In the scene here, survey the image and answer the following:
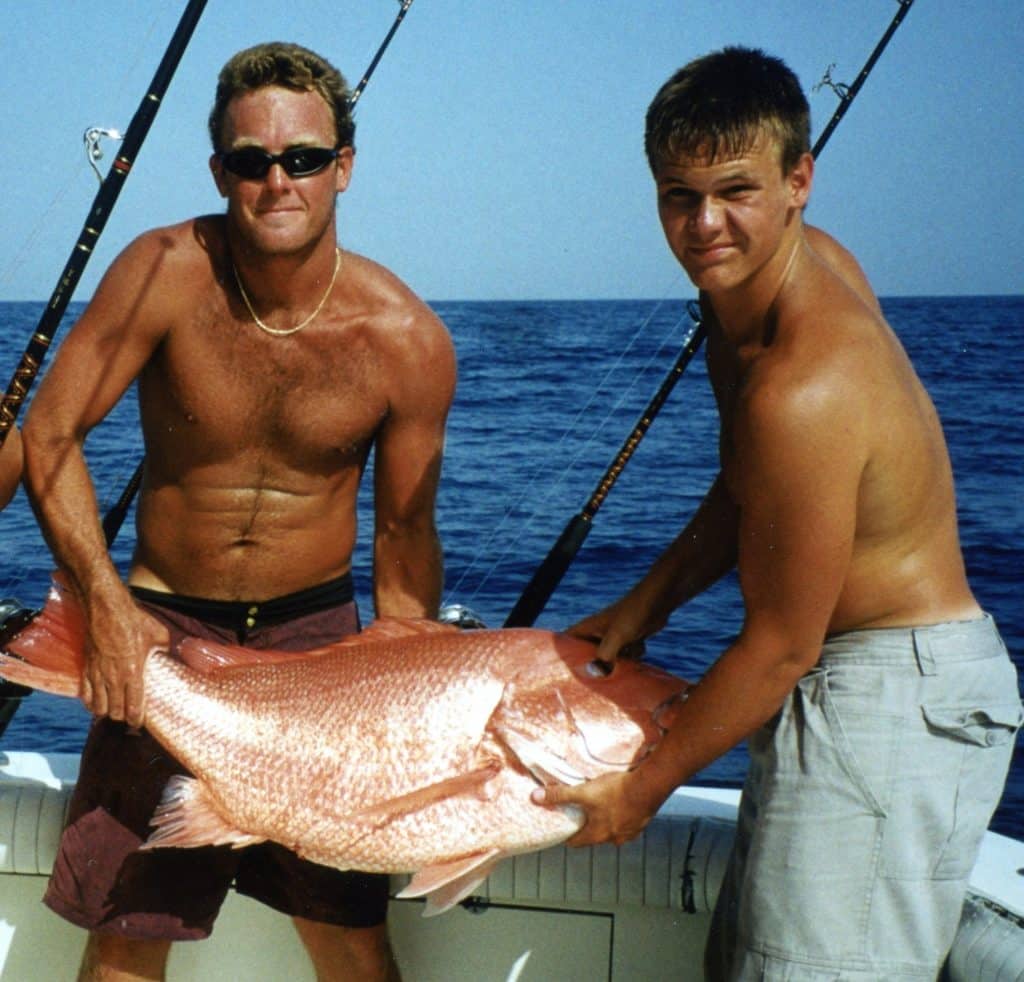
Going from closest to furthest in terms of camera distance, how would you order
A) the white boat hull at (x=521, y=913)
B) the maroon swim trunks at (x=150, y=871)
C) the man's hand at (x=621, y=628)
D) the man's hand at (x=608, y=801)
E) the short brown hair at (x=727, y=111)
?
the short brown hair at (x=727, y=111), the man's hand at (x=608, y=801), the man's hand at (x=621, y=628), the maroon swim trunks at (x=150, y=871), the white boat hull at (x=521, y=913)

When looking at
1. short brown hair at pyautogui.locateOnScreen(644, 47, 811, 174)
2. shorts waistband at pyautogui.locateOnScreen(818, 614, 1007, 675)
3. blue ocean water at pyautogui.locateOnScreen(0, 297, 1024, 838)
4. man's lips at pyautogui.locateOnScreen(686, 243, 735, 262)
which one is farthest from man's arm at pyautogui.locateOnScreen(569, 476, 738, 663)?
short brown hair at pyautogui.locateOnScreen(644, 47, 811, 174)

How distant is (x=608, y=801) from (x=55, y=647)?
1249 mm

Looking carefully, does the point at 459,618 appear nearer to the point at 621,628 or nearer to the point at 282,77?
the point at 621,628

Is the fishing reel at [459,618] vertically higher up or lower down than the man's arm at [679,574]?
lower down

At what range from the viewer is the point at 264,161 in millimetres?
3135

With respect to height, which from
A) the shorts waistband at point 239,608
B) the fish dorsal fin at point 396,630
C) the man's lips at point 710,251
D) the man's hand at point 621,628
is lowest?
the shorts waistband at point 239,608

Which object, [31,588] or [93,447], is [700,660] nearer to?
[31,588]

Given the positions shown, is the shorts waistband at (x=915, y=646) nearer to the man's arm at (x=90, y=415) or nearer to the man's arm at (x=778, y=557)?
the man's arm at (x=778, y=557)

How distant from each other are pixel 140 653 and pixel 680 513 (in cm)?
1099

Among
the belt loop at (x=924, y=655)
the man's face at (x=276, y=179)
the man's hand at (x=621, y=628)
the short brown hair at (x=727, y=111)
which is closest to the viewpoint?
the short brown hair at (x=727, y=111)

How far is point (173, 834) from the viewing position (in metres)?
2.95

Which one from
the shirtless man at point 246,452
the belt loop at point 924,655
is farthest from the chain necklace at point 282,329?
the belt loop at point 924,655

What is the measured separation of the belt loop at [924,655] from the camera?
8.44ft

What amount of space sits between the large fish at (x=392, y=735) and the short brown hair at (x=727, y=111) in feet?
3.52
